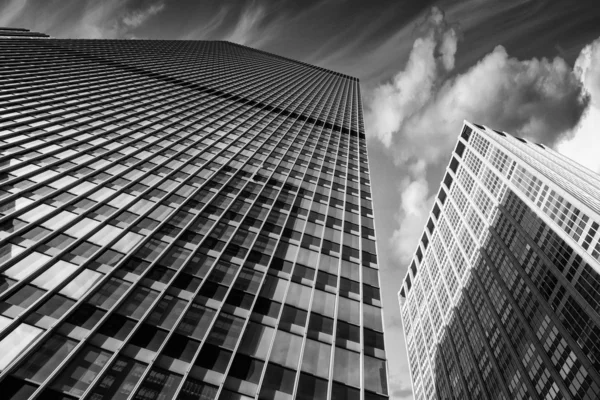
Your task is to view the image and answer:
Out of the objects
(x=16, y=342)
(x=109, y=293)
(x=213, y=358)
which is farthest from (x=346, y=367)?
(x=16, y=342)

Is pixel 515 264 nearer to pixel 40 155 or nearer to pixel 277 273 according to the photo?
pixel 277 273

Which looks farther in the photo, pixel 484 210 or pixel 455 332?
pixel 484 210

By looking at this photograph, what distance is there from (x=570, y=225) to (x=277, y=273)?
309 ft

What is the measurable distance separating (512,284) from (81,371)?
12003cm

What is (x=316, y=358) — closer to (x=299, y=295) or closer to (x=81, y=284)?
(x=299, y=295)

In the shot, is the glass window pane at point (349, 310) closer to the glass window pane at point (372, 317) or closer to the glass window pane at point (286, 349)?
the glass window pane at point (372, 317)

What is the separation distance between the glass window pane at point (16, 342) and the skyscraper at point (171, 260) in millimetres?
91

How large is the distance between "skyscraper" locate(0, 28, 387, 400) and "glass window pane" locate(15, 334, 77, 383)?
7 cm

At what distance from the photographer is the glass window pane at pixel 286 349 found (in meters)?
23.0

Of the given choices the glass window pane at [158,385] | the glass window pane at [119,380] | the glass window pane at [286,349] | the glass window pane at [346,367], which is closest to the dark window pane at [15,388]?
the glass window pane at [119,380]

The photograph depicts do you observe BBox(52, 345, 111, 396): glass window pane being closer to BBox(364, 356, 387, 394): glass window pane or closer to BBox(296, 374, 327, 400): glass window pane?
BBox(296, 374, 327, 400): glass window pane

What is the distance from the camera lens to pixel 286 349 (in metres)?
23.9

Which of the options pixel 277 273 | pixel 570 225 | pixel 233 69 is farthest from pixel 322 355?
pixel 233 69

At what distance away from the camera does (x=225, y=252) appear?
31.3 m
